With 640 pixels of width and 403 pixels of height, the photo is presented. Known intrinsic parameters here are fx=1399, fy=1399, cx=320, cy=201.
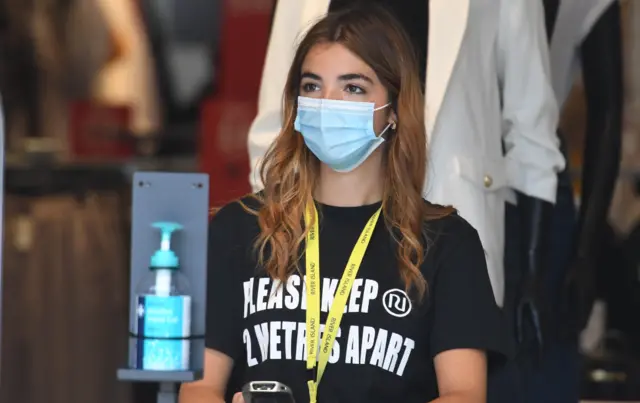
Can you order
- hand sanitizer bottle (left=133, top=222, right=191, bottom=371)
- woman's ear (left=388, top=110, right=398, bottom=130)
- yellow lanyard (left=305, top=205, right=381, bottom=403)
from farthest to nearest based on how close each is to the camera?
1. woman's ear (left=388, top=110, right=398, bottom=130)
2. yellow lanyard (left=305, top=205, right=381, bottom=403)
3. hand sanitizer bottle (left=133, top=222, right=191, bottom=371)

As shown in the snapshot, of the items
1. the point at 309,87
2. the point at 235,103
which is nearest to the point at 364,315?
the point at 309,87

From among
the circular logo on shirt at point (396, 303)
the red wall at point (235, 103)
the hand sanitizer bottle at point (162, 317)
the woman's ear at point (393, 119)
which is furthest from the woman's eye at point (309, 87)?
the red wall at point (235, 103)

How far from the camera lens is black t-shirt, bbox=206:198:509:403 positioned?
96.0 inches

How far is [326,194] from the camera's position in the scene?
2605 mm

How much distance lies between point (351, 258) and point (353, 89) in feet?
1.06

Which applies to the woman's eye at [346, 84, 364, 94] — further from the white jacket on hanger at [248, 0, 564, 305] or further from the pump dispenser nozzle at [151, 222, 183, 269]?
the pump dispenser nozzle at [151, 222, 183, 269]

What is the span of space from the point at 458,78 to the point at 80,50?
5.67 metres

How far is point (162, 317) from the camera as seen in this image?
2047 mm

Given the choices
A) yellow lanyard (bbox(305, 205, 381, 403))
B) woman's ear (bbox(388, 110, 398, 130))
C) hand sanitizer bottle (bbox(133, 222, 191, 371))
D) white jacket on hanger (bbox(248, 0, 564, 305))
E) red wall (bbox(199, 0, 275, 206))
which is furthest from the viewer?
red wall (bbox(199, 0, 275, 206))

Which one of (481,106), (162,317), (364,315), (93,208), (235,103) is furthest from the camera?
(93,208)

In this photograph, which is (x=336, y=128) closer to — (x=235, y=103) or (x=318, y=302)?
(x=318, y=302)

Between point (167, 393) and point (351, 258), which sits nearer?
point (167, 393)

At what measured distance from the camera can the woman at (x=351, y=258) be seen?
2.44 m

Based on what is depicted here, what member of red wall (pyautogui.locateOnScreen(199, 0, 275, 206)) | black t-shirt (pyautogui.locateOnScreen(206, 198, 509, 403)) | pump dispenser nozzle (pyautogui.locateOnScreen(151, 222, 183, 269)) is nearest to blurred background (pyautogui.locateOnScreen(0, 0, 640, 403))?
red wall (pyautogui.locateOnScreen(199, 0, 275, 206))
